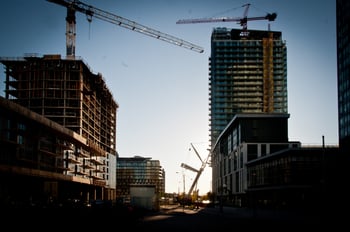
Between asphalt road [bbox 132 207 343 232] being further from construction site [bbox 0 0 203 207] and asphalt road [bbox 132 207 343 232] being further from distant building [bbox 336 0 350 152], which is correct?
distant building [bbox 336 0 350 152]

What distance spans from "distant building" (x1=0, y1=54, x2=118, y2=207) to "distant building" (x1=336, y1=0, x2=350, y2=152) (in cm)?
5657

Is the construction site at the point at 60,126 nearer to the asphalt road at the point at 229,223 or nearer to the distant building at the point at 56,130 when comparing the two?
the distant building at the point at 56,130

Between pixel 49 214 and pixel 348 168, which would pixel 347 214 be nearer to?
pixel 348 168

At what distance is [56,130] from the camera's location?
96625 millimetres

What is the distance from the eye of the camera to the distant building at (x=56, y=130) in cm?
8025

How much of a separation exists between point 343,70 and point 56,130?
61.1 metres

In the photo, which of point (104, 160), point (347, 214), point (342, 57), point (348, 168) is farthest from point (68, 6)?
point (347, 214)

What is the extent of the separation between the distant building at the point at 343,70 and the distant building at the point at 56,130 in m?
56.6

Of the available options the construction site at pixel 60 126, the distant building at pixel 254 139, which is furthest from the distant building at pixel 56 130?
the distant building at pixel 254 139

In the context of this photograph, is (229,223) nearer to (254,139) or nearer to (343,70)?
(343,70)

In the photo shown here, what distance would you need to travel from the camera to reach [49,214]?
3591cm

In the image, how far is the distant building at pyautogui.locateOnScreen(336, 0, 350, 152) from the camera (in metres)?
108

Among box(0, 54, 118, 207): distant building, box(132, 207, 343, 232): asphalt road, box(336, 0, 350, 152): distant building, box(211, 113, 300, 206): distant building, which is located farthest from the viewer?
box(211, 113, 300, 206): distant building

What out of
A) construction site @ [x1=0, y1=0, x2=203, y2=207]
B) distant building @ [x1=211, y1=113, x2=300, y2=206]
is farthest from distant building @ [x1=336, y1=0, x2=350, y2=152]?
construction site @ [x1=0, y1=0, x2=203, y2=207]
